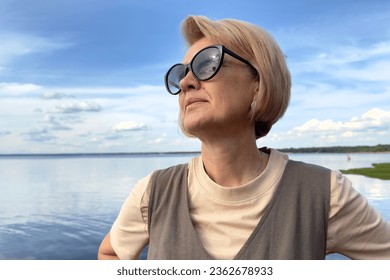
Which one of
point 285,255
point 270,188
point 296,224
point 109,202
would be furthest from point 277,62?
point 109,202

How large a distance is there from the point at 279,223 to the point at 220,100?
1.88 feet

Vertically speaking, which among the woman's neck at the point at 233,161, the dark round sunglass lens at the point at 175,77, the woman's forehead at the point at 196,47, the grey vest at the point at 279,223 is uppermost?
the woman's forehead at the point at 196,47

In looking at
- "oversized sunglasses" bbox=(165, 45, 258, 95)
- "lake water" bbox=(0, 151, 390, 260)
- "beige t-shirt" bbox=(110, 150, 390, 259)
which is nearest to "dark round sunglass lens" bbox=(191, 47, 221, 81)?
"oversized sunglasses" bbox=(165, 45, 258, 95)

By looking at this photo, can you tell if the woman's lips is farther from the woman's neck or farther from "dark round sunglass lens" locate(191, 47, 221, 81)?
the woman's neck

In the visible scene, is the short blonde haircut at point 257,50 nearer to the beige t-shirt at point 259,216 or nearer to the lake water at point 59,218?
the beige t-shirt at point 259,216

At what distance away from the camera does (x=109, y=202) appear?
10.7 metres

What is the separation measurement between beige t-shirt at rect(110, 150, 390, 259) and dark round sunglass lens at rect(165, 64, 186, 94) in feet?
1.40

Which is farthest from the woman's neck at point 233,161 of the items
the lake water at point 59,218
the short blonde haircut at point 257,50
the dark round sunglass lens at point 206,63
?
the lake water at point 59,218

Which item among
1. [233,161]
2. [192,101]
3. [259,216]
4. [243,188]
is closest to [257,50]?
[192,101]

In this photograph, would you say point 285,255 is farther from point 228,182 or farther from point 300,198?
point 228,182

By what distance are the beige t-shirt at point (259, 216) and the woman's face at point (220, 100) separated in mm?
243

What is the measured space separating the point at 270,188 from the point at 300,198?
0.13 m

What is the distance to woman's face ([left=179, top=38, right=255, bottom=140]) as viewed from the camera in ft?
5.83

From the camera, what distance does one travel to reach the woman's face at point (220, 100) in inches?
69.9
